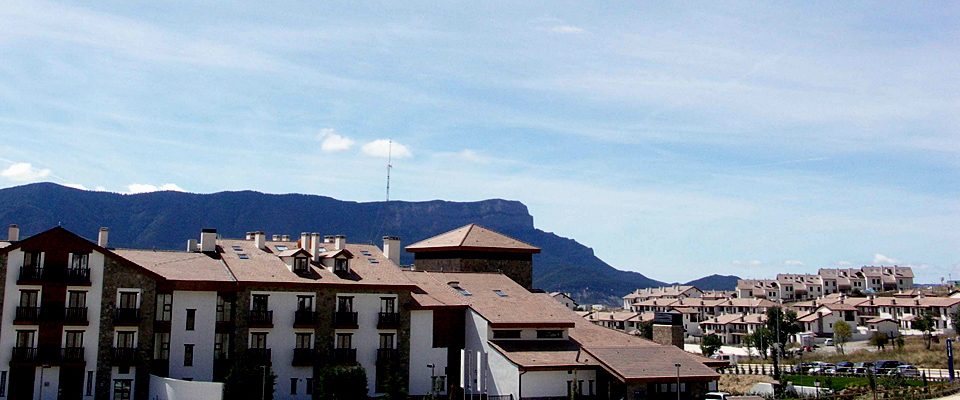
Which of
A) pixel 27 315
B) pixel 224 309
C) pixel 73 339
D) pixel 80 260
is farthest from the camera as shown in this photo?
pixel 224 309

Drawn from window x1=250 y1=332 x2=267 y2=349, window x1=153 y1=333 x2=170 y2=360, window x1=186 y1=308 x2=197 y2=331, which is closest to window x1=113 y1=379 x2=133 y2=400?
window x1=153 y1=333 x2=170 y2=360

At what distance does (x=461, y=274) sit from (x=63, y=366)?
28948mm

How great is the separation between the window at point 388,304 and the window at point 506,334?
7.07 m

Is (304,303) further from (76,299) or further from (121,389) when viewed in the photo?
(76,299)

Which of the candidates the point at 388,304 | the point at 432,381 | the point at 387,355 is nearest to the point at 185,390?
the point at 387,355

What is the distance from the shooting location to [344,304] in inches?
2092

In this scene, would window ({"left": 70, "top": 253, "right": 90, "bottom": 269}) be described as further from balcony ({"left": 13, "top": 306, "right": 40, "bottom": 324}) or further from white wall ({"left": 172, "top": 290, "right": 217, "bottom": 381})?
white wall ({"left": 172, "top": 290, "right": 217, "bottom": 381})

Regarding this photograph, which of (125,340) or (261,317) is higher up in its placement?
(261,317)

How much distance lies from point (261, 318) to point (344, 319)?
5.36 m

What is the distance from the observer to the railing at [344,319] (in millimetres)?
52375

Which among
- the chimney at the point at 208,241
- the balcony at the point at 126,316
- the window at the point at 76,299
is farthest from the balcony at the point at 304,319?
the window at the point at 76,299

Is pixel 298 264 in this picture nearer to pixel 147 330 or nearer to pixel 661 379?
pixel 147 330

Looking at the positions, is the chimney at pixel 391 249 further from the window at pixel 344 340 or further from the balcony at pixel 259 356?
the balcony at pixel 259 356

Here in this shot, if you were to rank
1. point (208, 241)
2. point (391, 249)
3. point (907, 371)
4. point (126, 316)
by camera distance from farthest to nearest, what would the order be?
point (907, 371), point (391, 249), point (208, 241), point (126, 316)
